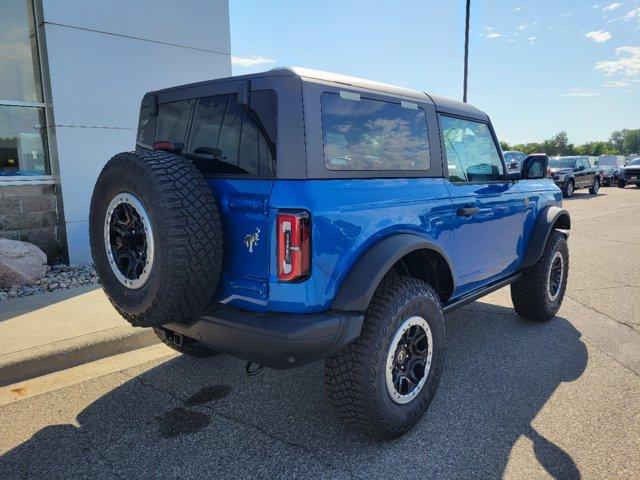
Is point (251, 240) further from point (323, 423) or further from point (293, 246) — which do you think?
point (323, 423)

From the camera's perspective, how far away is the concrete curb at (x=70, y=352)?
354 cm

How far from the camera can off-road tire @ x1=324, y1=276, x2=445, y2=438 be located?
2.51 m

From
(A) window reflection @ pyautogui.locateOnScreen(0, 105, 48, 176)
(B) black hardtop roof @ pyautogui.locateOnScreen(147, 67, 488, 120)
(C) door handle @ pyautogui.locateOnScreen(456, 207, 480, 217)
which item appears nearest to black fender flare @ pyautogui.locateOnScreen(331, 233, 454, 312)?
(C) door handle @ pyautogui.locateOnScreen(456, 207, 480, 217)

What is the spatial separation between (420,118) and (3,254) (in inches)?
207

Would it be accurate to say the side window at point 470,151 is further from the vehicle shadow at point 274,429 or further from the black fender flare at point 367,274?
the vehicle shadow at point 274,429

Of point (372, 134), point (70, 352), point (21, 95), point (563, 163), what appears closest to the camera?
point (372, 134)

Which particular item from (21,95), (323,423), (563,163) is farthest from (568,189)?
(323,423)

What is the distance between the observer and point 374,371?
2516 mm

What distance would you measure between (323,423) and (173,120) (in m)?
2.15

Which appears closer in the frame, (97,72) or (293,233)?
(293,233)

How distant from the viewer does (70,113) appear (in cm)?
A: 667

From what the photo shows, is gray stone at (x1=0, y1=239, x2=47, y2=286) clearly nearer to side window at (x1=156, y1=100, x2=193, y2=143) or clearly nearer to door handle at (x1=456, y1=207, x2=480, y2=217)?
side window at (x1=156, y1=100, x2=193, y2=143)

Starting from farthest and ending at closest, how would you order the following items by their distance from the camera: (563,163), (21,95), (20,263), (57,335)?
(563,163), (21,95), (20,263), (57,335)

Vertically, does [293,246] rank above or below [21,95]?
below
